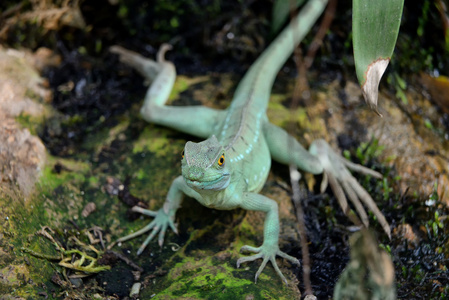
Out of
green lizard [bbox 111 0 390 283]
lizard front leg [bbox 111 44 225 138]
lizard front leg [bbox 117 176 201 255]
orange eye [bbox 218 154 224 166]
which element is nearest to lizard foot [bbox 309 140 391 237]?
green lizard [bbox 111 0 390 283]

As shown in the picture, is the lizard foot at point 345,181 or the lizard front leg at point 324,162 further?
the lizard front leg at point 324,162

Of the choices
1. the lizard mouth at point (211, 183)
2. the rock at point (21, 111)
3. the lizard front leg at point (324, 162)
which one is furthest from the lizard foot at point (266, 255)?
the rock at point (21, 111)

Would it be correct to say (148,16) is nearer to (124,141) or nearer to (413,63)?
(124,141)

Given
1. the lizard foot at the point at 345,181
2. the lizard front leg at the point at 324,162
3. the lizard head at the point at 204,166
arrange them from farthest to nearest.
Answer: the lizard front leg at the point at 324,162 < the lizard foot at the point at 345,181 < the lizard head at the point at 204,166

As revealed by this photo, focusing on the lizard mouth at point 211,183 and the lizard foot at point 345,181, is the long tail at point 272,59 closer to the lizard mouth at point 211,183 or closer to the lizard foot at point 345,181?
the lizard foot at point 345,181

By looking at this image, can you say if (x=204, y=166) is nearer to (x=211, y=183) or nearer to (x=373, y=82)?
(x=211, y=183)

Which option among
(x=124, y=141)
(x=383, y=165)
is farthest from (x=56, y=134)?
(x=383, y=165)
